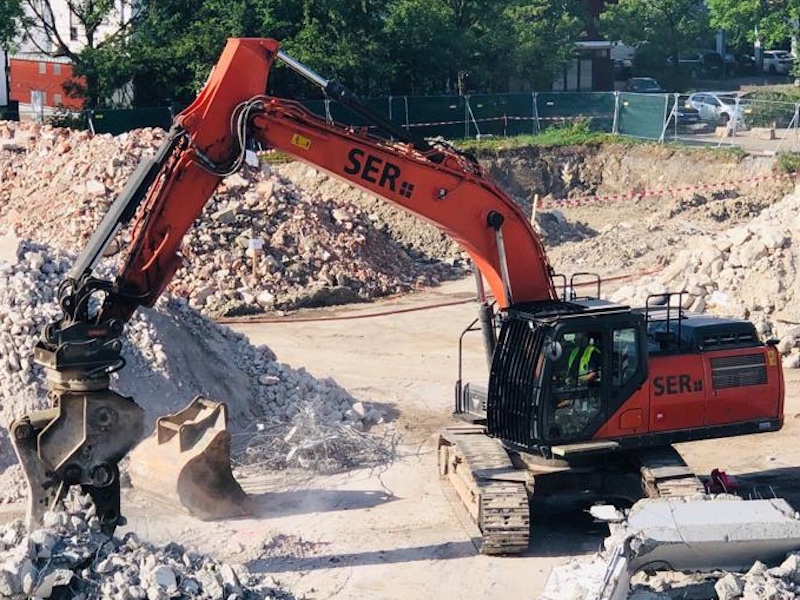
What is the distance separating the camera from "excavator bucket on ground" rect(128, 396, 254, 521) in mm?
14992

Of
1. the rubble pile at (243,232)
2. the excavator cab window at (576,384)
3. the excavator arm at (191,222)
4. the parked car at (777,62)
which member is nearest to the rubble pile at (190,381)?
the excavator arm at (191,222)

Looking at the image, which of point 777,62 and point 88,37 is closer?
point 88,37

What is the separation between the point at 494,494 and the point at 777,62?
4981 centimetres

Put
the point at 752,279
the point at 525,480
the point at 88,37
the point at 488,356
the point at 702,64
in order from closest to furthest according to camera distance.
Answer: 1. the point at 525,480
2. the point at 488,356
3. the point at 752,279
4. the point at 88,37
5. the point at 702,64

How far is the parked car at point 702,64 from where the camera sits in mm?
58375

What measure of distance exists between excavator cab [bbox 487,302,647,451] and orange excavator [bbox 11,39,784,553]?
0.05ft

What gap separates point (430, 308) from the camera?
27.0 m

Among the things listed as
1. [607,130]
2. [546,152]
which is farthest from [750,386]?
[607,130]

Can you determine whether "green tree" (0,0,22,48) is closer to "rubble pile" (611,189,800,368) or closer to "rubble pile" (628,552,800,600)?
"rubble pile" (611,189,800,368)

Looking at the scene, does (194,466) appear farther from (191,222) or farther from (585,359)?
(585,359)

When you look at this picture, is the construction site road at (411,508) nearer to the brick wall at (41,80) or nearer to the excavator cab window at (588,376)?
the excavator cab window at (588,376)

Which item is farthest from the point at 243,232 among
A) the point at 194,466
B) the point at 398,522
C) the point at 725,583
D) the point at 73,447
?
the point at 725,583

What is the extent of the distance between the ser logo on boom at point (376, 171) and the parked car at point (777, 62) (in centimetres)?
4863

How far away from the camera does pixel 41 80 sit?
4384cm
